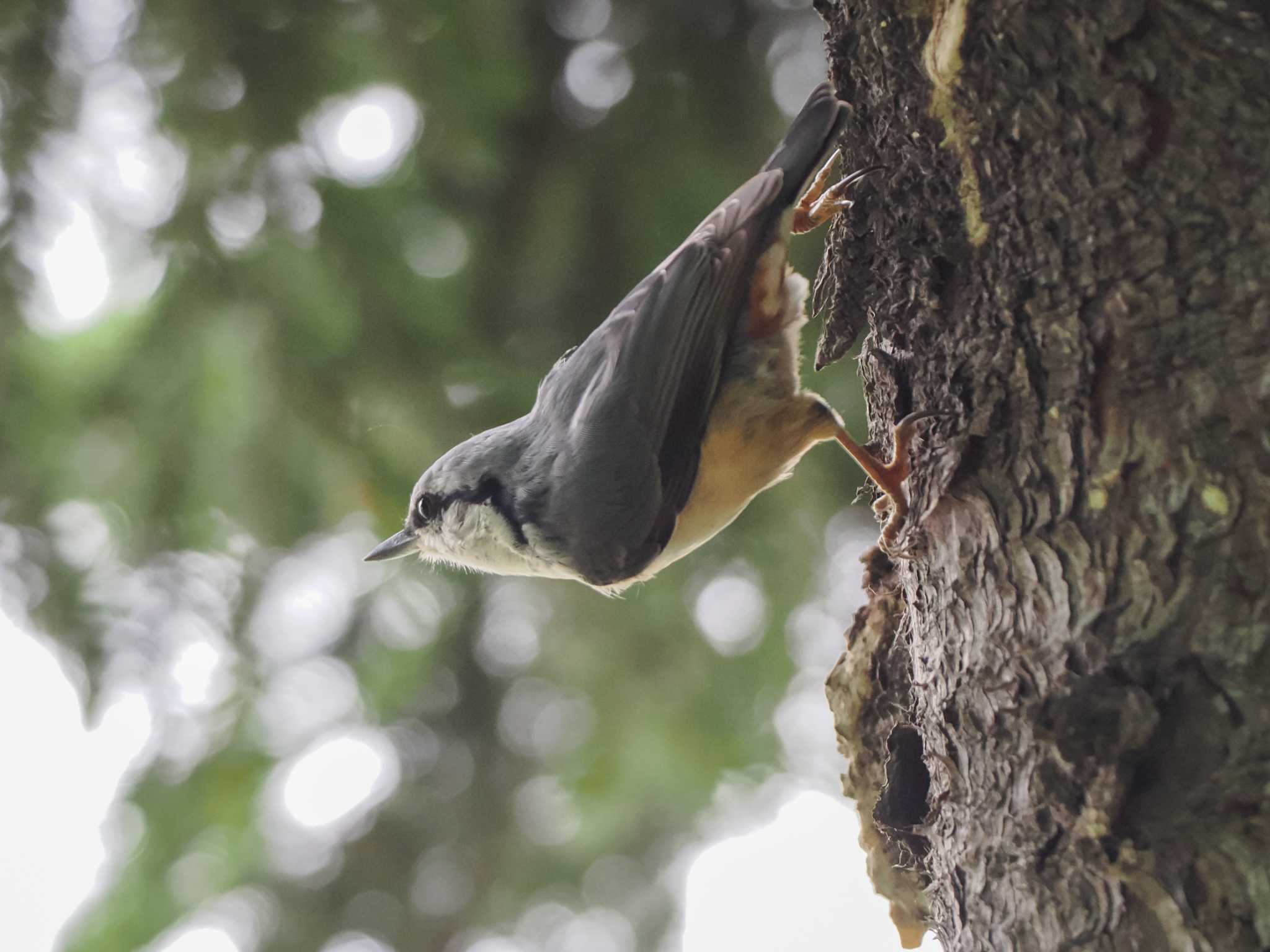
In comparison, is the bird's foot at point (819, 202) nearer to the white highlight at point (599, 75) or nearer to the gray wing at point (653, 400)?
the gray wing at point (653, 400)

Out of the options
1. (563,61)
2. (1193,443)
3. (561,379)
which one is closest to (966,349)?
(1193,443)

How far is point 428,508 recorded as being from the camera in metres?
2.17

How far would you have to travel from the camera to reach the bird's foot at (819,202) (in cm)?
176

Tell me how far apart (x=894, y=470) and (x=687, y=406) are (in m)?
0.48

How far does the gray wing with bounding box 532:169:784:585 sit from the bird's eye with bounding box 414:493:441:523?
0.31 m

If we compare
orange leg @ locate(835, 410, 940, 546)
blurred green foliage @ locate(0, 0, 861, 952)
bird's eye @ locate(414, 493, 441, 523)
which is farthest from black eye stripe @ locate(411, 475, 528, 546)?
orange leg @ locate(835, 410, 940, 546)

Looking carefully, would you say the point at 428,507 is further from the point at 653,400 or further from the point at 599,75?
the point at 599,75

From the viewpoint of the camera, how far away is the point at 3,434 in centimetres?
224

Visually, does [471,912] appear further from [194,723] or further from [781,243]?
[781,243]

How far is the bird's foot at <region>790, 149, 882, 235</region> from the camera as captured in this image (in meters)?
1.76

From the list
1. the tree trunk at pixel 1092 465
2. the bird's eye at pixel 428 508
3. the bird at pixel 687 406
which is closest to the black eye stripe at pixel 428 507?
the bird's eye at pixel 428 508

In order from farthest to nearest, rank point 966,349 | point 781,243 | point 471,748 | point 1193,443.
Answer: point 471,748 < point 781,243 < point 966,349 < point 1193,443

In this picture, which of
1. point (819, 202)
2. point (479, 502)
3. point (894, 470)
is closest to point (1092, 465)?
point (894, 470)

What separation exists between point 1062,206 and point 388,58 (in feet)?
4.81
